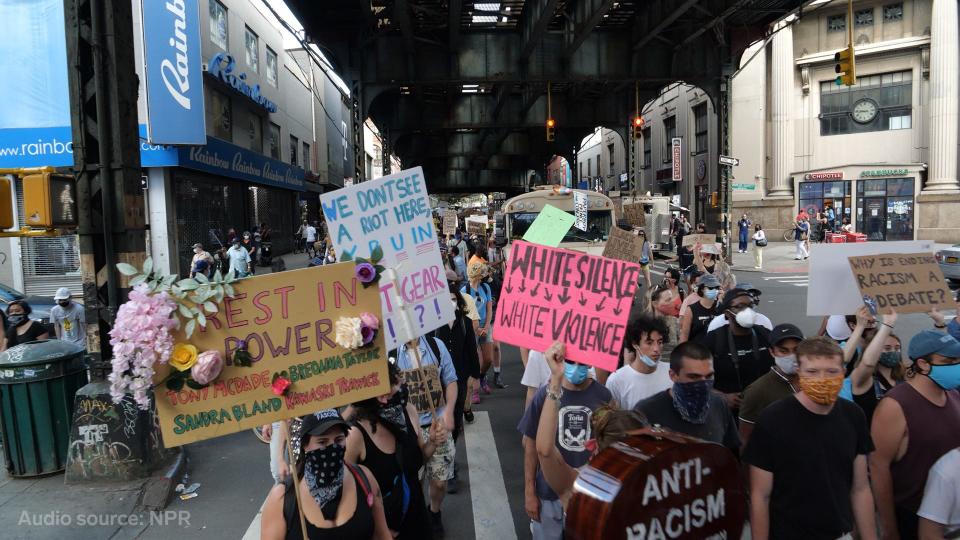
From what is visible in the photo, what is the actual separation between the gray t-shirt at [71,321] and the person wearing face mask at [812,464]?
823 centimetres

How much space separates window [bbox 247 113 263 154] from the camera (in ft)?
82.3

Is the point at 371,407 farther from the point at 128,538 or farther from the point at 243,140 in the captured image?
the point at 243,140

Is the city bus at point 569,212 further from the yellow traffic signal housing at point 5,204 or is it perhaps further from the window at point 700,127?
the window at point 700,127

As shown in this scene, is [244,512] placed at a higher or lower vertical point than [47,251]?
lower

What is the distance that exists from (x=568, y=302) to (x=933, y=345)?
6.15 feet

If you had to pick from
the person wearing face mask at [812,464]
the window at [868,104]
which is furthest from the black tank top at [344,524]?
the window at [868,104]

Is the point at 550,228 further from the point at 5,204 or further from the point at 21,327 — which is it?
the point at 21,327

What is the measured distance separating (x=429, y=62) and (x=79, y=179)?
582 inches

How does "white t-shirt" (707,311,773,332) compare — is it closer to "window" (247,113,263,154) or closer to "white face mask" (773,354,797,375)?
"white face mask" (773,354,797,375)

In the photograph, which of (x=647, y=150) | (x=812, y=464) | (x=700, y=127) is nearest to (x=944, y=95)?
(x=700, y=127)

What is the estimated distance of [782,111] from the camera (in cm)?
3166

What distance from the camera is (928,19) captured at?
29312mm

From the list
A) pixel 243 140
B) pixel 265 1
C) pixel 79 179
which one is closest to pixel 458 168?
pixel 243 140

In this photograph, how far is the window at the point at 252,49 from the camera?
80.7ft
